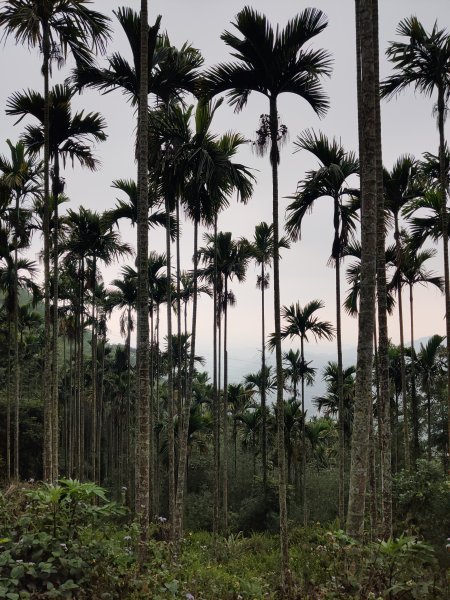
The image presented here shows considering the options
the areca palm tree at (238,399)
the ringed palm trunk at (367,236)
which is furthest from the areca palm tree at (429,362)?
the ringed palm trunk at (367,236)

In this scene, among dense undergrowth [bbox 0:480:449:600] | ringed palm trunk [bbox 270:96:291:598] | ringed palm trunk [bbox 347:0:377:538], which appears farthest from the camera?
ringed palm trunk [bbox 270:96:291:598]

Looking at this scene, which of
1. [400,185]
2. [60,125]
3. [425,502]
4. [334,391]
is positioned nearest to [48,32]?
[60,125]

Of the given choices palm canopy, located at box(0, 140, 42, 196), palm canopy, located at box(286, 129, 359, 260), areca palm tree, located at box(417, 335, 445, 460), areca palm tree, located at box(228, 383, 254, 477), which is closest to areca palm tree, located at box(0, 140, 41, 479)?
palm canopy, located at box(0, 140, 42, 196)

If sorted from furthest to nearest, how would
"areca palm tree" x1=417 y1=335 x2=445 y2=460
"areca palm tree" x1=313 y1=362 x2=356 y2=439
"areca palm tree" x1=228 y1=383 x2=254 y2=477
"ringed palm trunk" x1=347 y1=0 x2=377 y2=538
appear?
"areca palm tree" x1=228 y1=383 x2=254 y2=477 → "areca palm tree" x1=417 y1=335 x2=445 y2=460 → "areca palm tree" x1=313 y1=362 x2=356 y2=439 → "ringed palm trunk" x1=347 y1=0 x2=377 y2=538

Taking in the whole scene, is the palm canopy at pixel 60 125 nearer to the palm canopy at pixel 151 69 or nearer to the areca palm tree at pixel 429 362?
the palm canopy at pixel 151 69

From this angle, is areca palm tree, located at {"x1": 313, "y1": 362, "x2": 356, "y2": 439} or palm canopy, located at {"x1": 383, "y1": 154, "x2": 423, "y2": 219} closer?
palm canopy, located at {"x1": 383, "y1": 154, "x2": 423, "y2": 219}

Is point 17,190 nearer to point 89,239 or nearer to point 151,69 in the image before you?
point 89,239

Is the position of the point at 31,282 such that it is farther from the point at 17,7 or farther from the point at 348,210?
the point at 348,210

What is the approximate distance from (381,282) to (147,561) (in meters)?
5.55

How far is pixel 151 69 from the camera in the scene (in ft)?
28.6

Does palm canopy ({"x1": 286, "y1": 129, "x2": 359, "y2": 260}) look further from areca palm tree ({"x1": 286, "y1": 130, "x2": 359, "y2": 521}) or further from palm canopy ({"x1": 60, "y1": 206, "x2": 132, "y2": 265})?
palm canopy ({"x1": 60, "y1": 206, "x2": 132, "y2": 265})

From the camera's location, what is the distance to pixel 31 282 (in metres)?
18.5

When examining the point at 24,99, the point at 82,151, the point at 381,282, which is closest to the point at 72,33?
the point at 24,99

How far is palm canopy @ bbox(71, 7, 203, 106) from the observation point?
8.21m
